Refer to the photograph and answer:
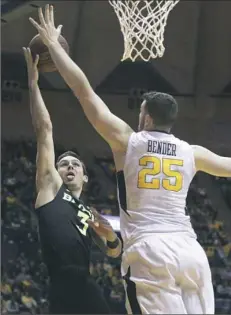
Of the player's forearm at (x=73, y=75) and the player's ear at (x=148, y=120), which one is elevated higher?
the player's forearm at (x=73, y=75)

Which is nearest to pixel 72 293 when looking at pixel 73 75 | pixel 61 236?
pixel 61 236

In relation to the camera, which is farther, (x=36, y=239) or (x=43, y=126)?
(x=36, y=239)

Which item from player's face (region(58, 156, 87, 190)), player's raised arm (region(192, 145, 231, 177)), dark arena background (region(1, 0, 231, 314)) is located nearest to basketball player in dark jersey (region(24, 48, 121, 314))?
player's face (region(58, 156, 87, 190))

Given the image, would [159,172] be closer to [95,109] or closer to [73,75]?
[95,109]

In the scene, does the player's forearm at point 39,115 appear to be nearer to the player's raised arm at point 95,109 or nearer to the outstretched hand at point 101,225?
the outstretched hand at point 101,225

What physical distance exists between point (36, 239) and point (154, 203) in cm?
810

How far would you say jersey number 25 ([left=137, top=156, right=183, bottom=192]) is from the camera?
320 centimetres

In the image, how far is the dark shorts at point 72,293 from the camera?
12.9 feet

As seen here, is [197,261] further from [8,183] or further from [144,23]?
[8,183]

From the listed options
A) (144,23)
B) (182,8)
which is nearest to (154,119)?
(144,23)

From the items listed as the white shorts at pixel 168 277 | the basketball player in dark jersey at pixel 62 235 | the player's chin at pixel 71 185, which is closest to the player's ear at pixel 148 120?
the white shorts at pixel 168 277

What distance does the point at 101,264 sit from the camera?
35.5 feet

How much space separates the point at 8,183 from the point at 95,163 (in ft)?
5.00

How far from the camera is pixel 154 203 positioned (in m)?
3.19
